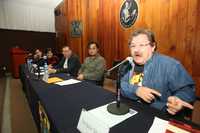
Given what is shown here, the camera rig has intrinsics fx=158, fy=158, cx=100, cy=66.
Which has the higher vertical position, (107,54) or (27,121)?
(107,54)

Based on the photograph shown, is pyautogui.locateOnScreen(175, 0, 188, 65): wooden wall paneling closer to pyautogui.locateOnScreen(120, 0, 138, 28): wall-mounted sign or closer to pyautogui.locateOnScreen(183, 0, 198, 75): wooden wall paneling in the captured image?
pyautogui.locateOnScreen(183, 0, 198, 75): wooden wall paneling

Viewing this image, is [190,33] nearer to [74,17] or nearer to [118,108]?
[118,108]

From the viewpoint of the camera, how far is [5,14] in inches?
221

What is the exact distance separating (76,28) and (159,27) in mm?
3052

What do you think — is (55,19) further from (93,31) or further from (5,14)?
(93,31)

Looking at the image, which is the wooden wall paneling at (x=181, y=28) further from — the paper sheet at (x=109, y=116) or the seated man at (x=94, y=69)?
the paper sheet at (x=109, y=116)

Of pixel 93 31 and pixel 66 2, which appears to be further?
pixel 66 2

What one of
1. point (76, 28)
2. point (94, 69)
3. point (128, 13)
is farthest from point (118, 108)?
point (76, 28)

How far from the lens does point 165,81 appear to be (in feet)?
3.83

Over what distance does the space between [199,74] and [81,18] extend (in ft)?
11.7

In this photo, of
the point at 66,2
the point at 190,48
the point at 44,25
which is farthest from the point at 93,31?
the point at 44,25

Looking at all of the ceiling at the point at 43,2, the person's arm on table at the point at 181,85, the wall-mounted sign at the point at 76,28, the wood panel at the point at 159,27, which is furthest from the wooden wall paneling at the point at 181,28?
the ceiling at the point at 43,2

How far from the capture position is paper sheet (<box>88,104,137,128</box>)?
2.82ft

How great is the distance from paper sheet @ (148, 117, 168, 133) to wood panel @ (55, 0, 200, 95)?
158 centimetres
